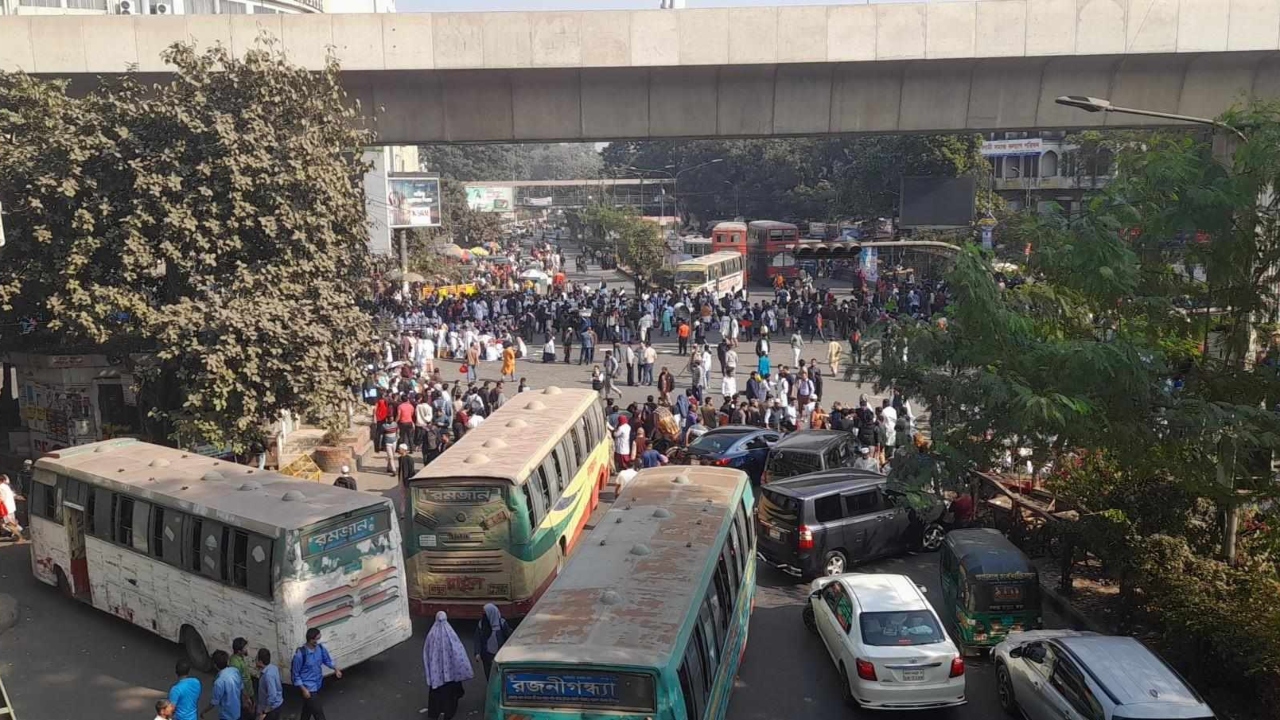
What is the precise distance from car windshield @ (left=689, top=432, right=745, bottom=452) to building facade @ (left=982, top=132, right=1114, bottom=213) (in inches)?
2138

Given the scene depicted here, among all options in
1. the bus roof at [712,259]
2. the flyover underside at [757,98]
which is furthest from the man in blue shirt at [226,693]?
the bus roof at [712,259]

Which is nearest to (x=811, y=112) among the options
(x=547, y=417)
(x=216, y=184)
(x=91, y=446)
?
(x=547, y=417)

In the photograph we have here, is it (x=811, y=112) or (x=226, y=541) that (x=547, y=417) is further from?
(x=811, y=112)

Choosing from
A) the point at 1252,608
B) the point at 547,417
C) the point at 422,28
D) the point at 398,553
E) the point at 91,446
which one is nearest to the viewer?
the point at 1252,608

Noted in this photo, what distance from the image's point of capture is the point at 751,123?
23406 millimetres

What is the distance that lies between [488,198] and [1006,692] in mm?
99786

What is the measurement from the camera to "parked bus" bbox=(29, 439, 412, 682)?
37.6ft

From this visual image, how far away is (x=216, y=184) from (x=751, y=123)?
11.2m

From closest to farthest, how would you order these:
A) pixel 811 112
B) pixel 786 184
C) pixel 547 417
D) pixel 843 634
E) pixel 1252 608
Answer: pixel 1252 608, pixel 843 634, pixel 547 417, pixel 811 112, pixel 786 184

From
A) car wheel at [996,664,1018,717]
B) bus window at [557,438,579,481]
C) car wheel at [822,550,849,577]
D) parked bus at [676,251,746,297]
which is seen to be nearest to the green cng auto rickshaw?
car wheel at [996,664,1018,717]

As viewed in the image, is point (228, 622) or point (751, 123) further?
point (751, 123)

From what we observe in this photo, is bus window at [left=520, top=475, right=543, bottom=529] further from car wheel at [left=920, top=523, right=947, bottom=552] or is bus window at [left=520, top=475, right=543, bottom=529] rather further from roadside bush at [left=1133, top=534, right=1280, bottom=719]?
roadside bush at [left=1133, top=534, right=1280, bottom=719]

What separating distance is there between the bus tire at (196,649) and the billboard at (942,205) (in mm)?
36829

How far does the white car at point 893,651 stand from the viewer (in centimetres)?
1090
